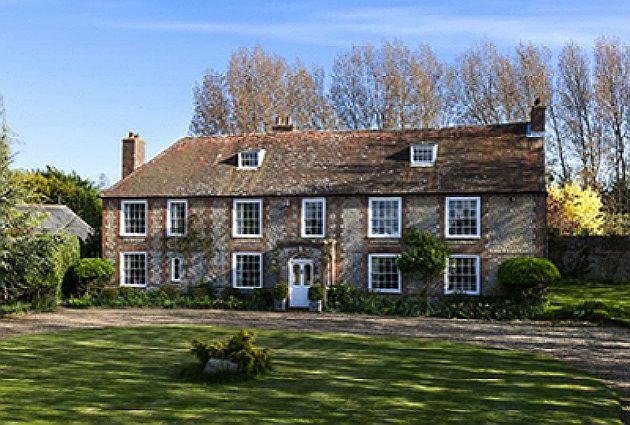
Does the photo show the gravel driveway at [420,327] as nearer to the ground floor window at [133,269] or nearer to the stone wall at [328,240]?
the stone wall at [328,240]

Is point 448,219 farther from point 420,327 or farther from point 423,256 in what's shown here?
point 420,327

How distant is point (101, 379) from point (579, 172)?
38.1 m

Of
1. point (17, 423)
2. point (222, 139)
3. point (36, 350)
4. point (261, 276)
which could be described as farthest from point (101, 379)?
point (222, 139)

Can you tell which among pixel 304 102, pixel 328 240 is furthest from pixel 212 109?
pixel 328 240

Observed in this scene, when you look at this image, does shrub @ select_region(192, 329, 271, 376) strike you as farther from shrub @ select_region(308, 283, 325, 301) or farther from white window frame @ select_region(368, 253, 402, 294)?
white window frame @ select_region(368, 253, 402, 294)

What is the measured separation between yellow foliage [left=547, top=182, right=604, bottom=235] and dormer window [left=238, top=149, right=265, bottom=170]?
1701 centimetres

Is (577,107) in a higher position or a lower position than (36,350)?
higher

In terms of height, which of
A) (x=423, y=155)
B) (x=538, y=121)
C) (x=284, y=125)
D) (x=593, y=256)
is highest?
(x=284, y=125)

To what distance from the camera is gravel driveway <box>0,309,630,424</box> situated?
17156mm

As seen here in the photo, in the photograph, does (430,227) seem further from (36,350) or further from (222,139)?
(36,350)

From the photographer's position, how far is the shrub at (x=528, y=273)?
24.9m

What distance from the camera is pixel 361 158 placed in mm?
30438

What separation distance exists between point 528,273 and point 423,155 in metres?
7.39

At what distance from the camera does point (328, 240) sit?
28453 mm
